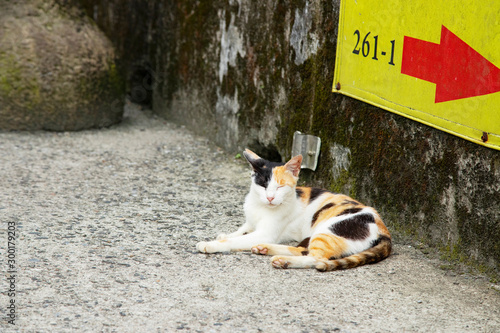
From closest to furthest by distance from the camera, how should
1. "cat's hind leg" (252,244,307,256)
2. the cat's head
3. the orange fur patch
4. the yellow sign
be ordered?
the yellow sign < the orange fur patch < "cat's hind leg" (252,244,307,256) < the cat's head

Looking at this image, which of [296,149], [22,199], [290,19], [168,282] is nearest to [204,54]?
[290,19]

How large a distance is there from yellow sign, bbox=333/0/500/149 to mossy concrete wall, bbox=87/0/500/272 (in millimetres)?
117

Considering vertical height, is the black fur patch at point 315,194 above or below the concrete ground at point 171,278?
above

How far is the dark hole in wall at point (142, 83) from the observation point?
809cm

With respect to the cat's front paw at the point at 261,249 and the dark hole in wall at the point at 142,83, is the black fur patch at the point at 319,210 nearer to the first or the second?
the cat's front paw at the point at 261,249

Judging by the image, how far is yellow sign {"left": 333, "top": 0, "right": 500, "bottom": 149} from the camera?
3.41 m

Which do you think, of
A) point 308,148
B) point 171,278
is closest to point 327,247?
point 171,278

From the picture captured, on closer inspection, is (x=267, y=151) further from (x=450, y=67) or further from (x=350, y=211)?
(x=450, y=67)

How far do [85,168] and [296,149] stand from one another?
6.80 ft

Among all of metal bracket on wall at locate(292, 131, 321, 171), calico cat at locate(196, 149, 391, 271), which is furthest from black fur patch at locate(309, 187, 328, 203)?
metal bracket on wall at locate(292, 131, 321, 171)

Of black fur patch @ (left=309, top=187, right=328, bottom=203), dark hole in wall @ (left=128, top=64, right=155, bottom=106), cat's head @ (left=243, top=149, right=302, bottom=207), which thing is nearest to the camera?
cat's head @ (left=243, top=149, right=302, bottom=207)

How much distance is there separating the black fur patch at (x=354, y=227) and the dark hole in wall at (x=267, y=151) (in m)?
2.02

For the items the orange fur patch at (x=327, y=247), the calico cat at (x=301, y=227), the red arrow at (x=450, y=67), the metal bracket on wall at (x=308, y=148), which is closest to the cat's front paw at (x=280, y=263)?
the calico cat at (x=301, y=227)

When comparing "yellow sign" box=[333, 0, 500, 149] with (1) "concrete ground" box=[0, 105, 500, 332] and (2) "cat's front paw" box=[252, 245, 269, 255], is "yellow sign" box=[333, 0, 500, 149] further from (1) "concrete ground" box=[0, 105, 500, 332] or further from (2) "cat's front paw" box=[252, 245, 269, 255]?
(2) "cat's front paw" box=[252, 245, 269, 255]
